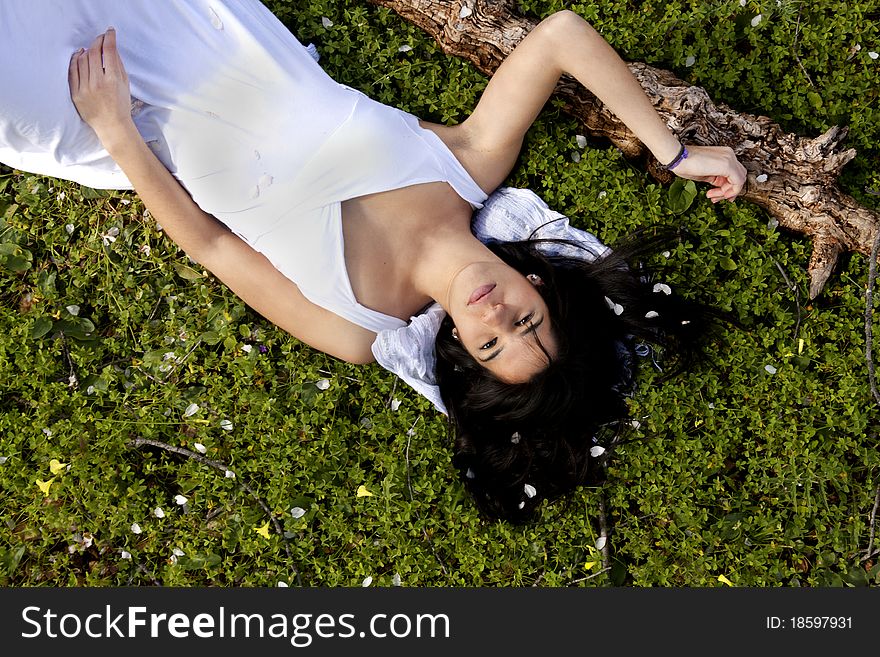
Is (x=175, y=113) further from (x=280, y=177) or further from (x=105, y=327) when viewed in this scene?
(x=105, y=327)

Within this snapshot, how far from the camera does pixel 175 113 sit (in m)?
3.05

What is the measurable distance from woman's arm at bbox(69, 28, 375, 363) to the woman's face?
0.68 metres

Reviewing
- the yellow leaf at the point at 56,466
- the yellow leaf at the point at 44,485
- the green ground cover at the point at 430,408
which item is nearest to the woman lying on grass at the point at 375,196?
the green ground cover at the point at 430,408

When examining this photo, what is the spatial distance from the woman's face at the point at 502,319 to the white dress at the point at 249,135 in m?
0.54

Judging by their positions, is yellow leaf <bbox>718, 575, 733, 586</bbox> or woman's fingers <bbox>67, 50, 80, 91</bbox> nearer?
woman's fingers <bbox>67, 50, 80, 91</bbox>

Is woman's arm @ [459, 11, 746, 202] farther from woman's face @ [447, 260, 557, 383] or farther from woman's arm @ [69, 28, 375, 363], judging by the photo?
woman's arm @ [69, 28, 375, 363]

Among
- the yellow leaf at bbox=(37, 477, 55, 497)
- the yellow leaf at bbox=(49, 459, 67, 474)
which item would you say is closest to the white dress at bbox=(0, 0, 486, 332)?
the yellow leaf at bbox=(49, 459, 67, 474)

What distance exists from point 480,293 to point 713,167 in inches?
53.2

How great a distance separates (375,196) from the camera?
10.5 feet

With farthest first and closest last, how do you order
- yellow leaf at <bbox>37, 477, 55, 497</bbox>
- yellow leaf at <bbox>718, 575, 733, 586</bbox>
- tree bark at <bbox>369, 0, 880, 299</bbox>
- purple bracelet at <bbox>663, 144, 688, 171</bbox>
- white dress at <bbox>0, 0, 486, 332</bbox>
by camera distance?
yellow leaf at <bbox>37, 477, 55, 497</bbox> < yellow leaf at <bbox>718, 575, 733, 586</bbox> < tree bark at <bbox>369, 0, 880, 299</bbox> < purple bracelet at <bbox>663, 144, 688, 171</bbox> < white dress at <bbox>0, 0, 486, 332</bbox>

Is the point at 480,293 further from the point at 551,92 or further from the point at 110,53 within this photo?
the point at 110,53

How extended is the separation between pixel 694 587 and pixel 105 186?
3707mm

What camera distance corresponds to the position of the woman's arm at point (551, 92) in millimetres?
3111

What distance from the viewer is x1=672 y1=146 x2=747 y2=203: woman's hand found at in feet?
10.7
